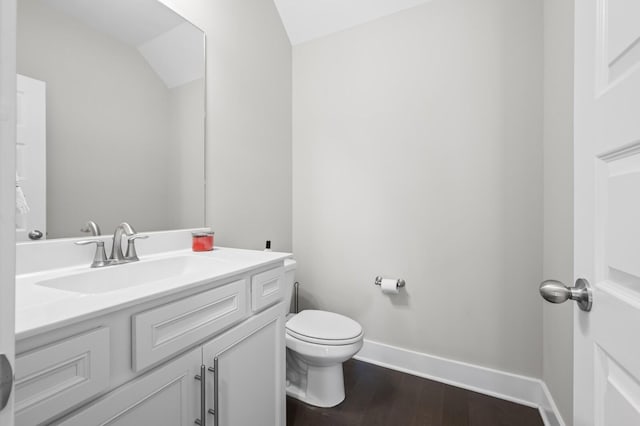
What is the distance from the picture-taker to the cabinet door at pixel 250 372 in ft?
3.06

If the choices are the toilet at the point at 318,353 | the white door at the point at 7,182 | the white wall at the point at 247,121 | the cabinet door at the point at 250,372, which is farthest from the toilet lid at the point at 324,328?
the white door at the point at 7,182

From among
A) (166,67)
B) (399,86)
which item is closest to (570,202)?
(399,86)

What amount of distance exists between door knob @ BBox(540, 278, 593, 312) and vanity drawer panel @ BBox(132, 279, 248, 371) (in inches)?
33.3

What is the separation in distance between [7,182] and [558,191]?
174cm

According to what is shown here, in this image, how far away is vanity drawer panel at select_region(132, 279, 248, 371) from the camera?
→ 712 millimetres

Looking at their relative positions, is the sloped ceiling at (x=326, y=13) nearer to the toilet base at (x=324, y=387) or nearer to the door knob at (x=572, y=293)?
the door knob at (x=572, y=293)

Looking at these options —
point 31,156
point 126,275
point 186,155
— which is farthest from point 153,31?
point 126,275

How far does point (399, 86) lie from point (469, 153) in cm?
63

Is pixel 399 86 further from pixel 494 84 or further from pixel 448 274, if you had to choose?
pixel 448 274

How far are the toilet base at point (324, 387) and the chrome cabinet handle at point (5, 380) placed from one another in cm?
154

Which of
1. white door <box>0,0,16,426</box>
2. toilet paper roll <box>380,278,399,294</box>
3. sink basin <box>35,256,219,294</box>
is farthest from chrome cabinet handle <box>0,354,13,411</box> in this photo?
toilet paper roll <box>380,278,399,294</box>

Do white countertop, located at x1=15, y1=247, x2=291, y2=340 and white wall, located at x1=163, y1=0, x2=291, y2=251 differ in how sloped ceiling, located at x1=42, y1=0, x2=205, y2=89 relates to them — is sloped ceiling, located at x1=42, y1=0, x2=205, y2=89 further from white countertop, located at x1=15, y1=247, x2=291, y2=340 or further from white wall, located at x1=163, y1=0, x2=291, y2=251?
white countertop, located at x1=15, y1=247, x2=291, y2=340

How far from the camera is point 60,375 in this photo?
1.87 ft

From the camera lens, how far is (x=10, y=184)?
10.7 inches
